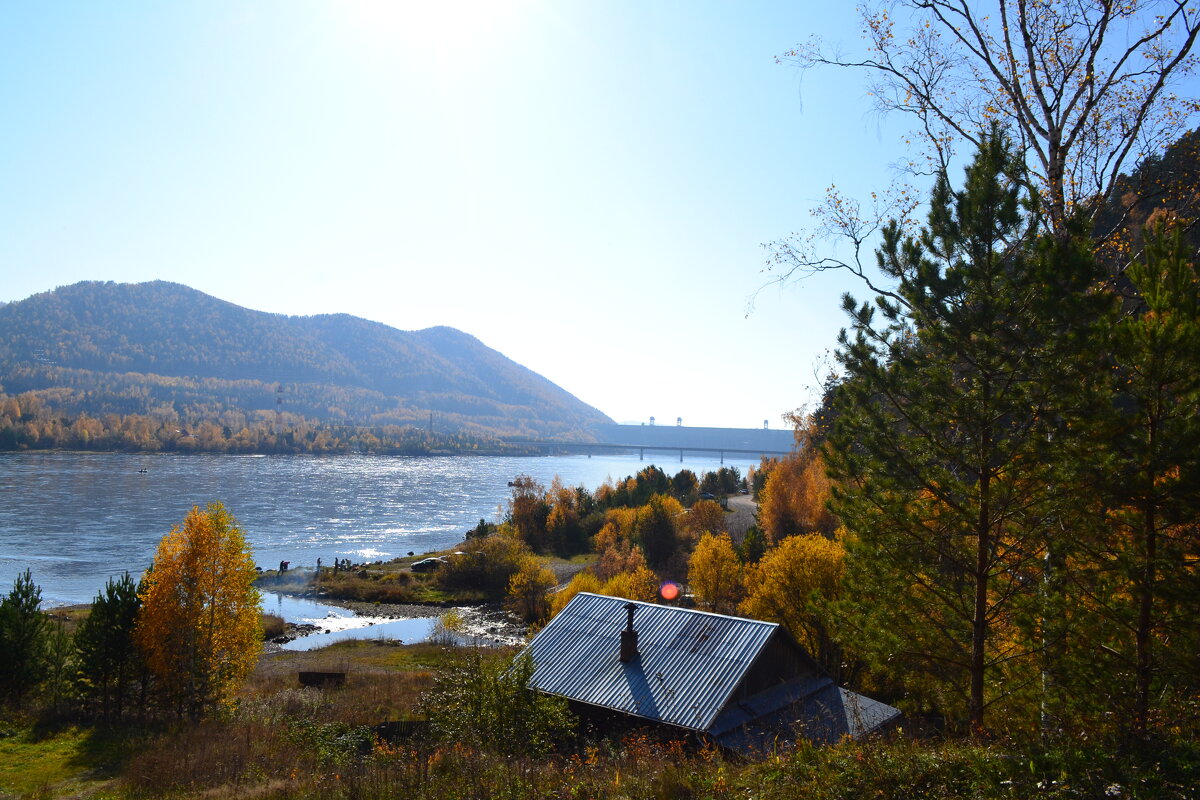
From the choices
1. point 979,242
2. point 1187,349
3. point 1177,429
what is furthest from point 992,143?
point 1177,429

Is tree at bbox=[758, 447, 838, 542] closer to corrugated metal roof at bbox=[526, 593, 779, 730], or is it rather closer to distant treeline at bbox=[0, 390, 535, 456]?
corrugated metal roof at bbox=[526, 593, 779, 730]

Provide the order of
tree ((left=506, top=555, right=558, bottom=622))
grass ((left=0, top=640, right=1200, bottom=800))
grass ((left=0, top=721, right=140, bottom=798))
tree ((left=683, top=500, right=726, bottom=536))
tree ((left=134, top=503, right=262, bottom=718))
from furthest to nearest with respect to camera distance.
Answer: tree ((left=683, top=500, right=726, bottom=536)) → tree ((left=506, top=555, right=558, bottom=622)) → tree ((left=134, top=503, right=262, bottom=718)) → grass ((left=0, top=721, right=140, bottom=798)) → grass ((left=0, top=640, right=1200, bottom=800))

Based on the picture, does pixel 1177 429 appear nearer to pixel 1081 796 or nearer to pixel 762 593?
pixel 1081 796

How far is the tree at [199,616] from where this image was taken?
2298 centimetres

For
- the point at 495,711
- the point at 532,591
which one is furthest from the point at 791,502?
the point at 495,711

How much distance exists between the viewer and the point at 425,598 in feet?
180

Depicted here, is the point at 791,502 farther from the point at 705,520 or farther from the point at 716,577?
the point at 716,577

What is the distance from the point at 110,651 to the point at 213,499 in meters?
69.6

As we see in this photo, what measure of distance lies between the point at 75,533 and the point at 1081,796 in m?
76.4

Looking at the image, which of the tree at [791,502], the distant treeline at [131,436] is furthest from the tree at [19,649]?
the distant treeline at [131,436]

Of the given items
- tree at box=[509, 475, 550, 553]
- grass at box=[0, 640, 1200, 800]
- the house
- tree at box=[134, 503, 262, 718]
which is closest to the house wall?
the house

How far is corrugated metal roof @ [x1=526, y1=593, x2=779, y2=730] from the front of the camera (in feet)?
54.5

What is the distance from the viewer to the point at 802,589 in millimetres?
28234

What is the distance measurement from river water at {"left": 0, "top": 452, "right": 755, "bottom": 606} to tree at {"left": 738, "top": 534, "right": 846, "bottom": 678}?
39.1m
